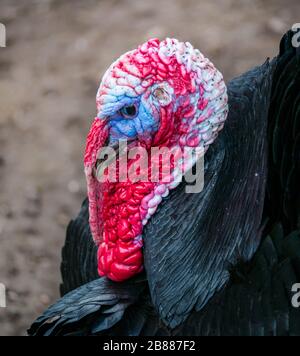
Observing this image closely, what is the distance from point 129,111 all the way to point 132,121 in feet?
0.08

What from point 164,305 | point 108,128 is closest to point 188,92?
point 108,128

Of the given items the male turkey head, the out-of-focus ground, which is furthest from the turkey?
the out-of-focus ground

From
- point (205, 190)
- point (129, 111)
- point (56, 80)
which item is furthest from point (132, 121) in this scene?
point (56, 80)

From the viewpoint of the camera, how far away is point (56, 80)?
4.31 meters

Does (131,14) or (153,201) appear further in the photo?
(131,14)

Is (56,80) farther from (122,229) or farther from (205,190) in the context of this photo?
(205,190)

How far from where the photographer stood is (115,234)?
2102mm

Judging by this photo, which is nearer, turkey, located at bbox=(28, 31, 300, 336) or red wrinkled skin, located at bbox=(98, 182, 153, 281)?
turkey, located at bbox=(28, 31, 300, 336)

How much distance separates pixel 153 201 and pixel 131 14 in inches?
110

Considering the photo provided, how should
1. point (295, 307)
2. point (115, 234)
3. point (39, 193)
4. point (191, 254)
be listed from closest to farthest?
point (295, 307), point (191, 254), point (115, 234), point (39, 193)

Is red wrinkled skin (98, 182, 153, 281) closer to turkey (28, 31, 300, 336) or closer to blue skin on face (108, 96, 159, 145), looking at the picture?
turkey (28, 31, 300, 336)

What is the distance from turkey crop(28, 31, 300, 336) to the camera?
192cm
